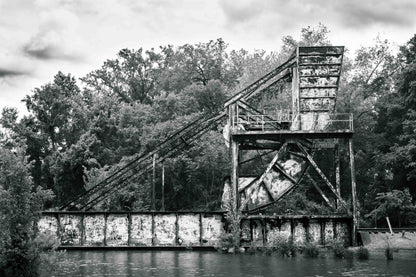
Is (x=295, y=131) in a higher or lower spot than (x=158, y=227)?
higher

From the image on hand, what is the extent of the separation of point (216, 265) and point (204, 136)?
22.9 metres

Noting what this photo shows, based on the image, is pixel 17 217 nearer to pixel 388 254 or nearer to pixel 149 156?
pixel 388 254

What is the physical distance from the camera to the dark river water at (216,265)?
18375 mm

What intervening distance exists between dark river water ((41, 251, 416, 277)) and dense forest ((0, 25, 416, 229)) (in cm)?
1054

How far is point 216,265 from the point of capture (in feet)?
68.4

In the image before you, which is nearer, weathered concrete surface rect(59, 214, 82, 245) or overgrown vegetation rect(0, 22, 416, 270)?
weathered concrete surface rect(59, 214, 82, 245)

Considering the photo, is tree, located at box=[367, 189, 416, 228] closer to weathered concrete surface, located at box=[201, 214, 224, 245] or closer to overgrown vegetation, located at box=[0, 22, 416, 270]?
overgrown vegetation, located at box=[0, 22, 416, 270]

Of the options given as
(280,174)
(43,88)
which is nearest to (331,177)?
(280,174)

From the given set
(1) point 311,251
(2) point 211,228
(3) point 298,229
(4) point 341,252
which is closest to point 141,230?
(2) point 211,228

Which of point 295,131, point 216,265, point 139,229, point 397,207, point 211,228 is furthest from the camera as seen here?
point 397,207

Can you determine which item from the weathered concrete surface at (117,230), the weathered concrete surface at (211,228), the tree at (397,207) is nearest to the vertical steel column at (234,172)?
the weathered concrete surface at (211,228)

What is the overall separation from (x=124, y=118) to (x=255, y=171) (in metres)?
13.0

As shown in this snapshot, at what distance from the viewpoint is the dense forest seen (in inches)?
1455

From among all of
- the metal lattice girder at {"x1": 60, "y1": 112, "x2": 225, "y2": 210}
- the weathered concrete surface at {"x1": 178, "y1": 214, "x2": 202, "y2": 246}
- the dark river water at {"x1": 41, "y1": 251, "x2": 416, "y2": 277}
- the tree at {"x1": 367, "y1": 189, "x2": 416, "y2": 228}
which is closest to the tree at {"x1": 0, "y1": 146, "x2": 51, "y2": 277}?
the dark river water at {"x1": 41, "y1": 251, "x2": 416, "y2": 277}
